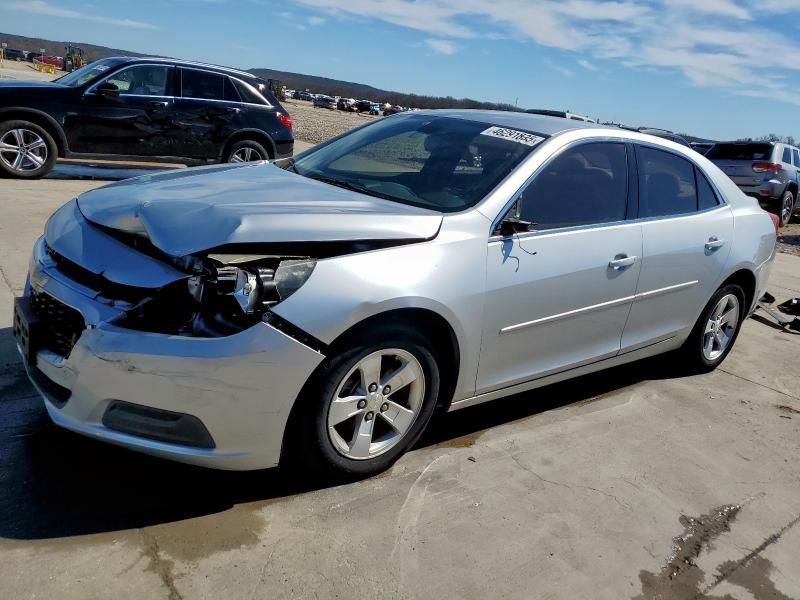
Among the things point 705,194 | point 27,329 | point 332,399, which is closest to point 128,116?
point 27,329

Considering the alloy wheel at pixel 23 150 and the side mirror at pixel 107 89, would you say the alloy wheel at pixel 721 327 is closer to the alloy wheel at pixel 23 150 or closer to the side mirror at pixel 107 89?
the side mirror at pixel 107 89

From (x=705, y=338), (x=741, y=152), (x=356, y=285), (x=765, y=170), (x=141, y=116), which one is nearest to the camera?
(x=356, y=285)

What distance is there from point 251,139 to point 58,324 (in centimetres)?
827

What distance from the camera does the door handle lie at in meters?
3.84

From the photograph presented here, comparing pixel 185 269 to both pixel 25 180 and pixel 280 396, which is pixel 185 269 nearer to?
pixel 280 396

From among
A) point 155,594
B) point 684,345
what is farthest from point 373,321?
point 684,345

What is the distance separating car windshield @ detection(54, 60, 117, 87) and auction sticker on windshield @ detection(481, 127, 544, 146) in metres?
7.43

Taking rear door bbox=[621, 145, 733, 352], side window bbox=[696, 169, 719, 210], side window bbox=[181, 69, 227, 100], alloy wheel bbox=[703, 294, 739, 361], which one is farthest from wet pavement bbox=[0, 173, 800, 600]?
side window bbox=[181, 69, 227, 100]

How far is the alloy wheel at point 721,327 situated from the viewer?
16.2ft

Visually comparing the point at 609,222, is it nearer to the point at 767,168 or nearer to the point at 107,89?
the point at 107,89

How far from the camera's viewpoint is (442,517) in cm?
298

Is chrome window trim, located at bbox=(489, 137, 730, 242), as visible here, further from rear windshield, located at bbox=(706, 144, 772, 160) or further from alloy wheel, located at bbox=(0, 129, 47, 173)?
rear windshield, located at bbox=(706, 144, 772, 160)

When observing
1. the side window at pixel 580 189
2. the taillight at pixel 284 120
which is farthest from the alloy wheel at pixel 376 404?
the taillight at pixel 284 120

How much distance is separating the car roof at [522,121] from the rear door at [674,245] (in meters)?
0.49
